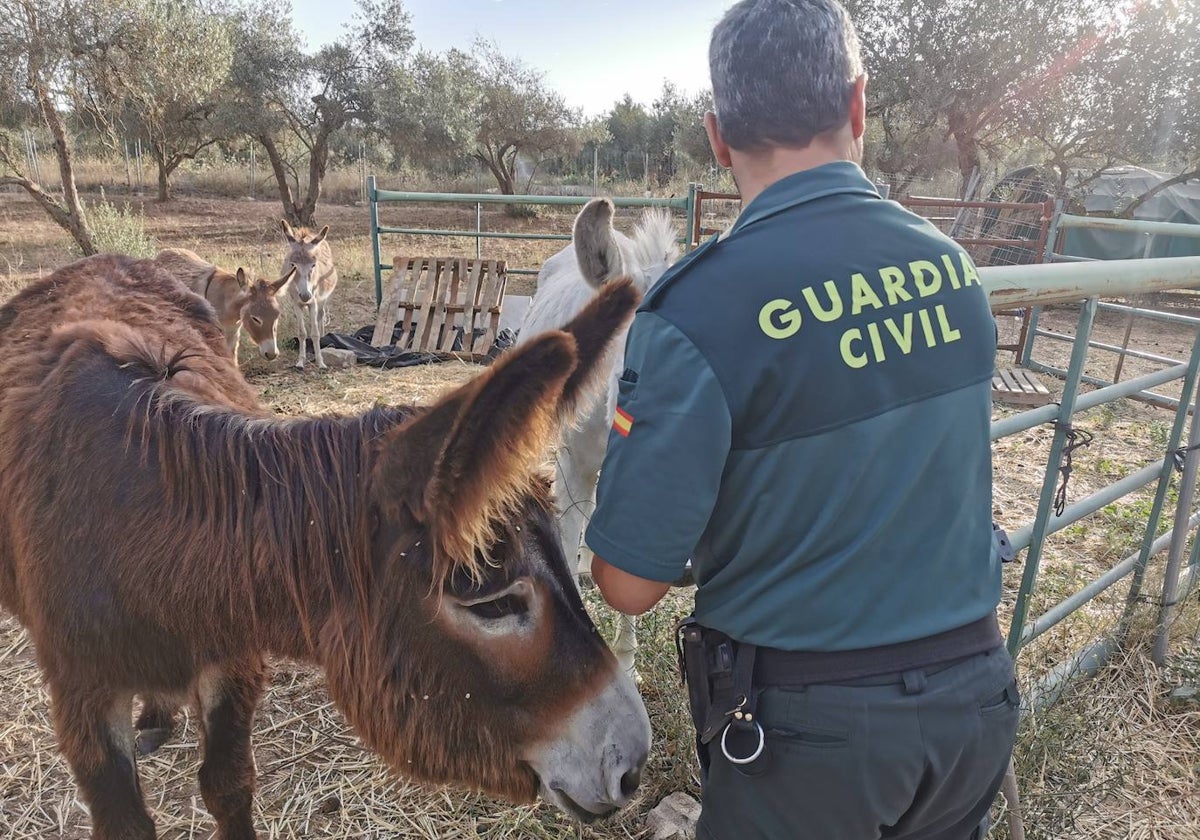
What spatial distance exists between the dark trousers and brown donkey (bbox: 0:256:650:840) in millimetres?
305

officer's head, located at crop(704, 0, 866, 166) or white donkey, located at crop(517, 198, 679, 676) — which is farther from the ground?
officer's head, located at crop(704, 0, 866, 166)

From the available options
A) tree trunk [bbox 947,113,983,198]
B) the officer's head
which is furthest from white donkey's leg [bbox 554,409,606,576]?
tree trunk [bbox 947,113,983,198]

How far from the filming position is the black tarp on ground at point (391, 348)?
31.0ft

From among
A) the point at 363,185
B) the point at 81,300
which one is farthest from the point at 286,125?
the point at 81,300

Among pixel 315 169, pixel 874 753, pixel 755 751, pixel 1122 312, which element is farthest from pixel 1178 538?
pixel 315 169

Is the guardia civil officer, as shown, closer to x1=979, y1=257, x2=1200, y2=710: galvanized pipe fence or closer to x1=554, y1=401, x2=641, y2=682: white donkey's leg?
x1=979, y1=257, x2=1200, y2=710: galvanized pipe fence

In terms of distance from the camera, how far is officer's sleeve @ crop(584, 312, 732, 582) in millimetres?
1070

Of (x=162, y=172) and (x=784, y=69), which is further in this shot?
(x=162, y=172)

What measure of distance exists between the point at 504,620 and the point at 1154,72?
19.7 meters

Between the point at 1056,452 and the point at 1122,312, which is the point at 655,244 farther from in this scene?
the point at 1122,312

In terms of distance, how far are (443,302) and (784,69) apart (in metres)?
9.54

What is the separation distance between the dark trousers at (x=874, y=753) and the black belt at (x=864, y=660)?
1 cm

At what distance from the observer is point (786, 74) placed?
1104 millimetres

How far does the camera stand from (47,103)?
34.6 ft
